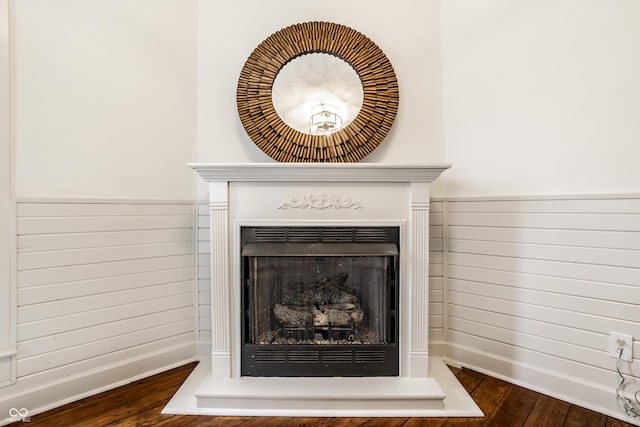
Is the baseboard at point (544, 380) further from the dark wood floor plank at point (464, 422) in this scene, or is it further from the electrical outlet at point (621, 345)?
the dark wood floor plank at point (464, 422)

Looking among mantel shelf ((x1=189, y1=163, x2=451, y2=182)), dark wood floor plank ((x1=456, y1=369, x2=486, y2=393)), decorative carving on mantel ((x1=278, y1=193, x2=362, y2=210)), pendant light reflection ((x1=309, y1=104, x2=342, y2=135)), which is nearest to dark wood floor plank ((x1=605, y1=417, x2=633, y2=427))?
dark wood floor plank ((x1=456, y1=369, x2=486, y2=393))

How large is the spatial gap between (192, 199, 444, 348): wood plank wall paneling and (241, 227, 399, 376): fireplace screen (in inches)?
19.2

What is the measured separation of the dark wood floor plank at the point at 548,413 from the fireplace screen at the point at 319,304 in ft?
2.05

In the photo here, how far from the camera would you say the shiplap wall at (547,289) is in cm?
145

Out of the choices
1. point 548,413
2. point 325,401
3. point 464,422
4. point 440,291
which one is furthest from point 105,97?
point 548,413

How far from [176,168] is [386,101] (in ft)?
4.49

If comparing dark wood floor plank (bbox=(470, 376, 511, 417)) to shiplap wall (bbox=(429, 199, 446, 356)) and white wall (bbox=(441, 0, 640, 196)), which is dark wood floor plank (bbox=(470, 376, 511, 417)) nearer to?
shiplap wall (bbox=(429, 199, 446, 356))

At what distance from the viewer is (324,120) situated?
1.90m

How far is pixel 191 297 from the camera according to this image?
1999 millimetres

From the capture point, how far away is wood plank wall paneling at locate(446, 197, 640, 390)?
1.45 m

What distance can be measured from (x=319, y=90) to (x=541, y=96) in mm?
1218

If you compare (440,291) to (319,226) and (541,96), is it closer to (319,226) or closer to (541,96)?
(319,226)

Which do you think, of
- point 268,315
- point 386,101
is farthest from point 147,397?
point 386,101

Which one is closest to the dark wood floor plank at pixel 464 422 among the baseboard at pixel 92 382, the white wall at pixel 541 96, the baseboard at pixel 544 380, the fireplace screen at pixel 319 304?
the fireplace screen at pixel 319 304
